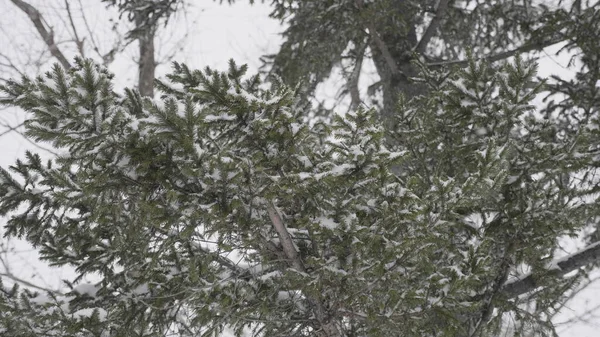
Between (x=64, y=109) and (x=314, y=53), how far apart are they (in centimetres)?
458

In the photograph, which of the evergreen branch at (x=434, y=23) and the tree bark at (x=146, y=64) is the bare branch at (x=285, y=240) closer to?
the evergreen branch at (x=434, y=23)

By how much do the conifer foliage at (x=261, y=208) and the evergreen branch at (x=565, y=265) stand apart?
0.53ft

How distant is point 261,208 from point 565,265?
282cm

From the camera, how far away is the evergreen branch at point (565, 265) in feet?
13.9

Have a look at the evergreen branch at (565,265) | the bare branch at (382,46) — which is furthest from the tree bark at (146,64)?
the evergreen branch at (565,265)

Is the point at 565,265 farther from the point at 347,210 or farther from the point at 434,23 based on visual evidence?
the point at 434,23

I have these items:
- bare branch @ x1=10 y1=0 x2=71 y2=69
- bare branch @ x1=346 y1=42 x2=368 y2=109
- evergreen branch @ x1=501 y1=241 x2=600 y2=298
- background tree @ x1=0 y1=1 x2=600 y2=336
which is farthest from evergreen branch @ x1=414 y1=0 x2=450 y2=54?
bare branch @ x1=10 y1=0 x2=71 y2=69

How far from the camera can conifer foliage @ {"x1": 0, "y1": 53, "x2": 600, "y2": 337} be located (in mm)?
2580

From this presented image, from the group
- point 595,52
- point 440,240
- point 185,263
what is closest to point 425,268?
point 440,240

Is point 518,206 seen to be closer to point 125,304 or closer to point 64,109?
point 125,304

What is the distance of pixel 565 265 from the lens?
14.1ft

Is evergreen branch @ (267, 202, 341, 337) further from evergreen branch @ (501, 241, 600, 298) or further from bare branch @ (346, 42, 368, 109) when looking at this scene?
bare branch @ (346, 42, 368, 109)

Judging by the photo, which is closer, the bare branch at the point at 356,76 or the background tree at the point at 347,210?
the background tree at the point at 347,210

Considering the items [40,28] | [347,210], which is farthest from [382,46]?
[40,28]
